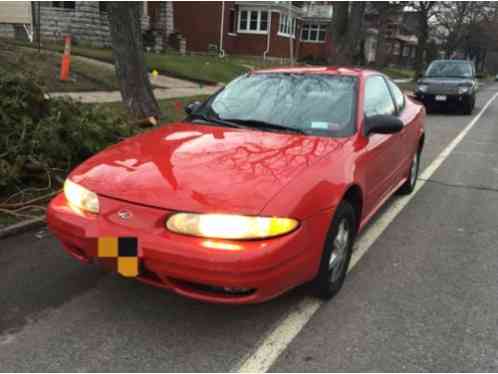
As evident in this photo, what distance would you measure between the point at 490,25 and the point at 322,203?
167ft

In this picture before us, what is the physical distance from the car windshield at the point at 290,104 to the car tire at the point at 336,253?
671 mm

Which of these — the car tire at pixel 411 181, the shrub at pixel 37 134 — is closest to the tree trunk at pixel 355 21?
the car tire at pixel 411 181

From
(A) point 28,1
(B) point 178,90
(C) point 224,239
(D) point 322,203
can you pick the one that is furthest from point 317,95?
(A) point 28,1

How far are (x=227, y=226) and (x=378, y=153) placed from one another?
1.89m

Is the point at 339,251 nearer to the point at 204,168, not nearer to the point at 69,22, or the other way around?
the point at 204,168

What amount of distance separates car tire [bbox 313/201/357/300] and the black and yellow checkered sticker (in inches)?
44.1

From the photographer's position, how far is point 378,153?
13.1ft

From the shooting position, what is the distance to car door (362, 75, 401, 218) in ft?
12.5

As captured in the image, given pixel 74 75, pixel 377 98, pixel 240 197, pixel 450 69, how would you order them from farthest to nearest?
pixel 450 69
pixel 74 75
pixel 377 98
pixel 240 197

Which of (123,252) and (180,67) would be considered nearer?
(123,252)

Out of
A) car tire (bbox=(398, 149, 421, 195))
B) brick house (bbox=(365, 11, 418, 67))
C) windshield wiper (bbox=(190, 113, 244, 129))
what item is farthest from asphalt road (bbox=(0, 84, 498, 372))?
brick house (bbox=(365, 11, 418, 67))

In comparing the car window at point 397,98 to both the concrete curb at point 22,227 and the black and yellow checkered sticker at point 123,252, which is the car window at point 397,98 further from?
the concrete curb at point 22,227

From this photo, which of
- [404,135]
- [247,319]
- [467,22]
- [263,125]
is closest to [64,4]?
[404,135]

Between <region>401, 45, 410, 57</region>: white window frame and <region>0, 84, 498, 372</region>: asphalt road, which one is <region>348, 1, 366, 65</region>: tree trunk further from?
<region>401, 45, 410, 57</region>: white window frame
